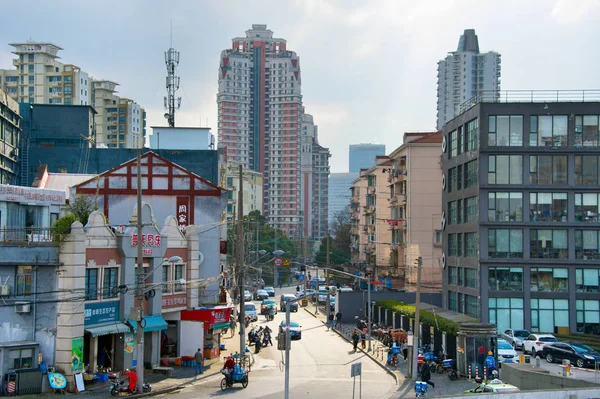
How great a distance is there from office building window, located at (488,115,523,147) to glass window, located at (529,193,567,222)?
434 centimetres

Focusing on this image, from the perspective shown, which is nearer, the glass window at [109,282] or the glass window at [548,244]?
the glass window at [109,282]

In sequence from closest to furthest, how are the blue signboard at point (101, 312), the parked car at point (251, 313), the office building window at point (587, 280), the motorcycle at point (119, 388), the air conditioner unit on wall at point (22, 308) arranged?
the motorcycle at point (119, 388) < the air conditioner unit on wall at point (22, 308) < the blue signboard at point (101, 312) < the office building window at point (587, 280) < the parked car at point (251, 313)

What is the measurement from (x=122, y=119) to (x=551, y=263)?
133301 millimetres

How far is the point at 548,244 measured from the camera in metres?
58.7

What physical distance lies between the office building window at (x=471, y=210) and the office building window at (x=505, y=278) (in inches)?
170

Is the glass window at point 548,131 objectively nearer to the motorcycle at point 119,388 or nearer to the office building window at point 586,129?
the office building window at point 586,129

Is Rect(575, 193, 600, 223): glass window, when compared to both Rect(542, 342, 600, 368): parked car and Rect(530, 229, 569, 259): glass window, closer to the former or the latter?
Rect(530, 229, 569, 259): glass window

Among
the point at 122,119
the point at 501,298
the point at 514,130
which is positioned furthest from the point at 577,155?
the point at 122,119

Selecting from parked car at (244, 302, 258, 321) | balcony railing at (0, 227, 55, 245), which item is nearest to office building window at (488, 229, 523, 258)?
parked car at (244, 302, 258, 321)

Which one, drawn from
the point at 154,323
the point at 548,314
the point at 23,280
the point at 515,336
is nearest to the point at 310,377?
the point at 154,323

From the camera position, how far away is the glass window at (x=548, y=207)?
192 feet

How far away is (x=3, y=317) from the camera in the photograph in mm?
34219

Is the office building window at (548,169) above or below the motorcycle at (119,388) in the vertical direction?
above

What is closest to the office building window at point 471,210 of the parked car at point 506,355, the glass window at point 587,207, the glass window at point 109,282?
the glass window at point 587,207
